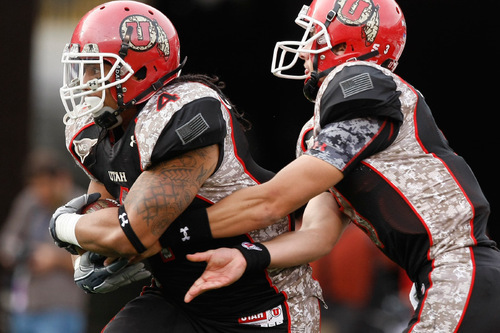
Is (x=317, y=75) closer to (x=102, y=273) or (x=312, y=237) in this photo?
(x=312, y=237)

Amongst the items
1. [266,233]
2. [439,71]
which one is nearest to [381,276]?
[439,71]

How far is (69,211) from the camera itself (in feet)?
13.0

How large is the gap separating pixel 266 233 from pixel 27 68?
515 centimetres

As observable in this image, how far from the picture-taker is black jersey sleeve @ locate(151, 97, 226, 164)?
3596mm

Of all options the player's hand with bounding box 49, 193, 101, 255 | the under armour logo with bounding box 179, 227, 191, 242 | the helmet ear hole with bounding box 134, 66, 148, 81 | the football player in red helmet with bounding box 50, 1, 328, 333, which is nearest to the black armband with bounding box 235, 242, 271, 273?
the football player in red helmet with bounding box 50, 1, 328, 333

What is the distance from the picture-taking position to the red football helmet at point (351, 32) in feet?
13.1

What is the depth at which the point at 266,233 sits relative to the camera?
397cm

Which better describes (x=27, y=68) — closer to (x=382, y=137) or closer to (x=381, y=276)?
(x=381, y=276)

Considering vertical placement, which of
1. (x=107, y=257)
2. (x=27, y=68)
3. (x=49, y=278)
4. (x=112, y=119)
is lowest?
(x=49, y=278)

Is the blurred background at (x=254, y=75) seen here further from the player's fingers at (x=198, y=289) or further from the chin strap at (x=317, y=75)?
the player's fingers at (x=198, y=289)

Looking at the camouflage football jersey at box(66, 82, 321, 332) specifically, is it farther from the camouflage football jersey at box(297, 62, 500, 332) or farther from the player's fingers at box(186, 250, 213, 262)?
the camouflage football jersey at box(297, 62, 500, 332)

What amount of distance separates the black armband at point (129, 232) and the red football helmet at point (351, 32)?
1102mm

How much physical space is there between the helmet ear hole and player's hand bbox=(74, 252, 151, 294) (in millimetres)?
835

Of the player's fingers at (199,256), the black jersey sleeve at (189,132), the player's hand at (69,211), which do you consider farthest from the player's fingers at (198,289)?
the player's hand at (69,211)
